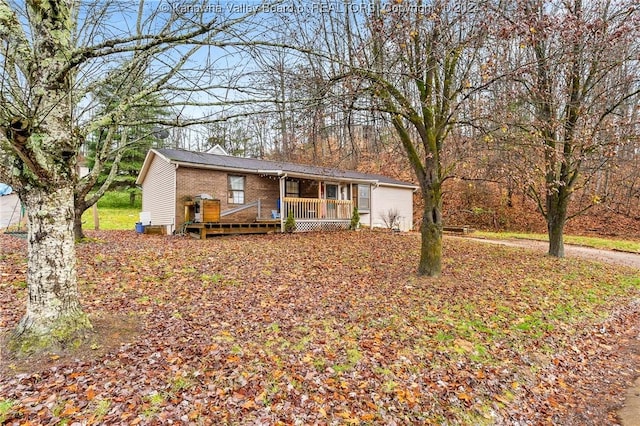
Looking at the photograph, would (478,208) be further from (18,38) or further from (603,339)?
(18,38)

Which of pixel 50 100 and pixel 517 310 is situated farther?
pixel 517 310

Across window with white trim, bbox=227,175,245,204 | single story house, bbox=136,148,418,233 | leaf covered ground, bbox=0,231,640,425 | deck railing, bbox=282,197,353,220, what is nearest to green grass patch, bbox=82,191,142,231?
single story house, bbox=136,148,418,233

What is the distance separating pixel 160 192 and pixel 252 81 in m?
12.7

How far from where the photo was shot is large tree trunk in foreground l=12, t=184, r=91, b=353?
3.46 m

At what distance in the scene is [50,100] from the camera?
344 cm

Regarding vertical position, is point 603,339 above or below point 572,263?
below

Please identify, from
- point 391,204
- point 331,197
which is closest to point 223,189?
point 331,197

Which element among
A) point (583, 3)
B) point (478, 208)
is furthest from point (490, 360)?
point (478, 208)

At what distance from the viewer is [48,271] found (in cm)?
354

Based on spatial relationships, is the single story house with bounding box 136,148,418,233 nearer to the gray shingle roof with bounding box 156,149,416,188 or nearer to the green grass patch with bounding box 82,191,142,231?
the gray shingle roof with bounding box 156,149,416,188

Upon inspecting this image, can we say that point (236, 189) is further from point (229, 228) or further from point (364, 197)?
point (364, 197)

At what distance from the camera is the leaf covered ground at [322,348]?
3.07 m

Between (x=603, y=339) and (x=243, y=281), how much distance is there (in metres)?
6.39

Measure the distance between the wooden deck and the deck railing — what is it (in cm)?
86
